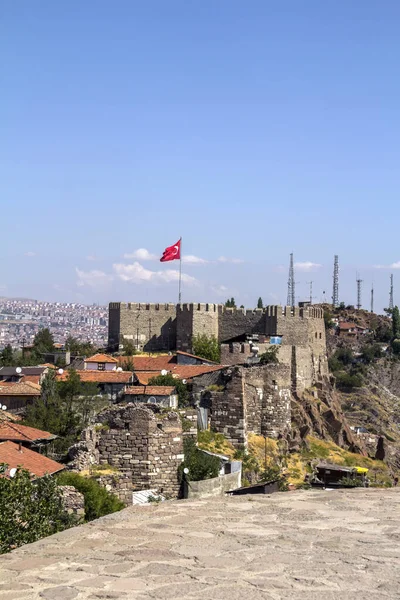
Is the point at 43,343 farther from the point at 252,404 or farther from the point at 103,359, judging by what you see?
the point at 252,404

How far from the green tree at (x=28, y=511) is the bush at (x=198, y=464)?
16.1 feet

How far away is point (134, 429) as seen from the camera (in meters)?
19.3

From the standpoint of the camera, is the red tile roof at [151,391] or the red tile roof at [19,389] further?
the red tile roof at [19,389]

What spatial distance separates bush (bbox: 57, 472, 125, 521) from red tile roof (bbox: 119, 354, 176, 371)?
79.3 ft

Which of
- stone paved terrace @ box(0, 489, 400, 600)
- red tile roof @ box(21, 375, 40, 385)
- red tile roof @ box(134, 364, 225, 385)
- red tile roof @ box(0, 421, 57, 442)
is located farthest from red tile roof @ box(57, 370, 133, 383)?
stone paved terrace @ box(0, 489, 400, 600)

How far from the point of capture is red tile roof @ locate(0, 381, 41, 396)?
3497cm

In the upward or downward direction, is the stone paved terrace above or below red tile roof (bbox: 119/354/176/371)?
above

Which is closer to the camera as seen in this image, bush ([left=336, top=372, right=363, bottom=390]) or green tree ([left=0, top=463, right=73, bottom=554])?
green tree ([left=0, top=463, right=73, bottom=554])

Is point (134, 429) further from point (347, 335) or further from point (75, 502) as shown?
point (347, 335)

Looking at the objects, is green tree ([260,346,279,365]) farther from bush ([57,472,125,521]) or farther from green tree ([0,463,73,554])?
green tree ([0,463,73,554])

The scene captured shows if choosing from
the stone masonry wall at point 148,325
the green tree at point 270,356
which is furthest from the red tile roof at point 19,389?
the stone masonry wall at point 148,325

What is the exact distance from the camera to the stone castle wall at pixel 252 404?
95.7 ft

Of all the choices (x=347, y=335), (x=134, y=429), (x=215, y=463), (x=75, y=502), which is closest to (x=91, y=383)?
(x=215, y=463)

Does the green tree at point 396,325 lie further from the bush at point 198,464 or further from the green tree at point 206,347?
the bush at point 198,464
